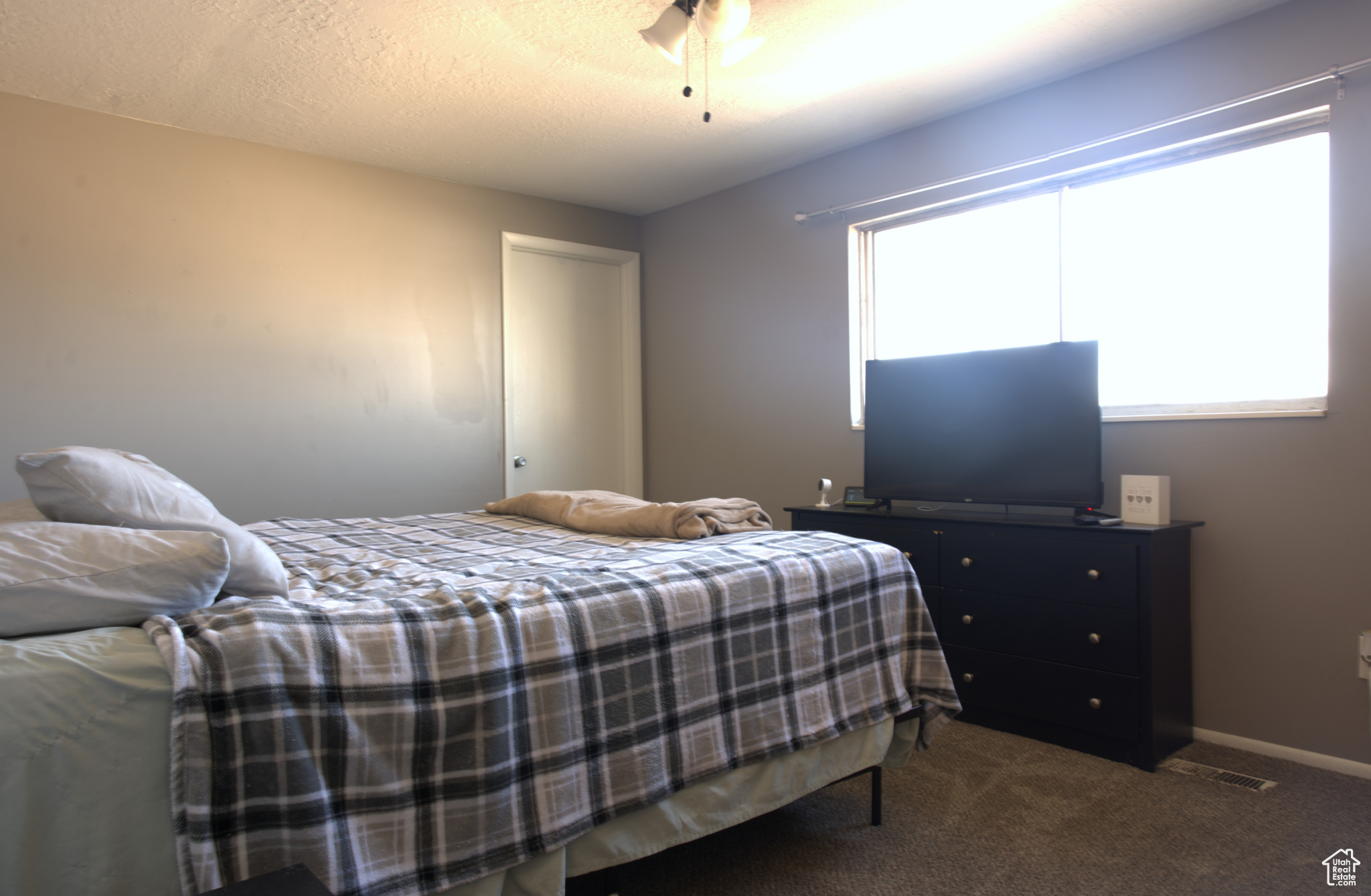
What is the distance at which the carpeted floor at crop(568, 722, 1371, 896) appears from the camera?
5.74 ft

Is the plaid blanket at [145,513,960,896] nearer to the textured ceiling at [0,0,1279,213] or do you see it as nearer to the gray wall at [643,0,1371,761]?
the gray wall at [643,0,1371,761]

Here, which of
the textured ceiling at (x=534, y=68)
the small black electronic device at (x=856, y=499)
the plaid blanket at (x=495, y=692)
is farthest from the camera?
the small black electronic device at (x=856, y=499)

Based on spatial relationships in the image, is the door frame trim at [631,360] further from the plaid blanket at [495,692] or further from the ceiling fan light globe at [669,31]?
the plaid blanket at [495,692]

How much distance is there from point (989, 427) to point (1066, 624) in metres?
0.78

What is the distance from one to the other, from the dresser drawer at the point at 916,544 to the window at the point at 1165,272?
2.69ft

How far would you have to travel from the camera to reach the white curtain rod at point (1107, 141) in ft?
7.80

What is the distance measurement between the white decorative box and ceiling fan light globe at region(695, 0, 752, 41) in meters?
1.92

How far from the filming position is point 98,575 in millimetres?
1114

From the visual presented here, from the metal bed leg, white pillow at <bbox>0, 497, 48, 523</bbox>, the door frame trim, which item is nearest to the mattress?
white pillow at <bbox>0, 497, 48, 523</bbox>

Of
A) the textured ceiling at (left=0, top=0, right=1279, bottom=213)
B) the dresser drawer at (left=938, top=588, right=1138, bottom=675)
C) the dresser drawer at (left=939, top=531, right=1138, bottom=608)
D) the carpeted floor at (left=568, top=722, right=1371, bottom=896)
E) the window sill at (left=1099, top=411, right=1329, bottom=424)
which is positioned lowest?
the carpeted floor at (left=568, top=722, right=1371, bottom=896)

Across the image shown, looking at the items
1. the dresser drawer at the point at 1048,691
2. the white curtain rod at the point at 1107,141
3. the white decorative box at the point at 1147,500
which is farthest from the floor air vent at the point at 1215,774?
the white curtain rod at the point at 1107,141

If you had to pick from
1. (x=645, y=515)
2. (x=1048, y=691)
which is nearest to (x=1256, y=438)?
(x=1048, y=691)

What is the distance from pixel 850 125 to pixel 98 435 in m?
3.46

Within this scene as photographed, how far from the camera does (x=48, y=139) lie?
3.13 meters
